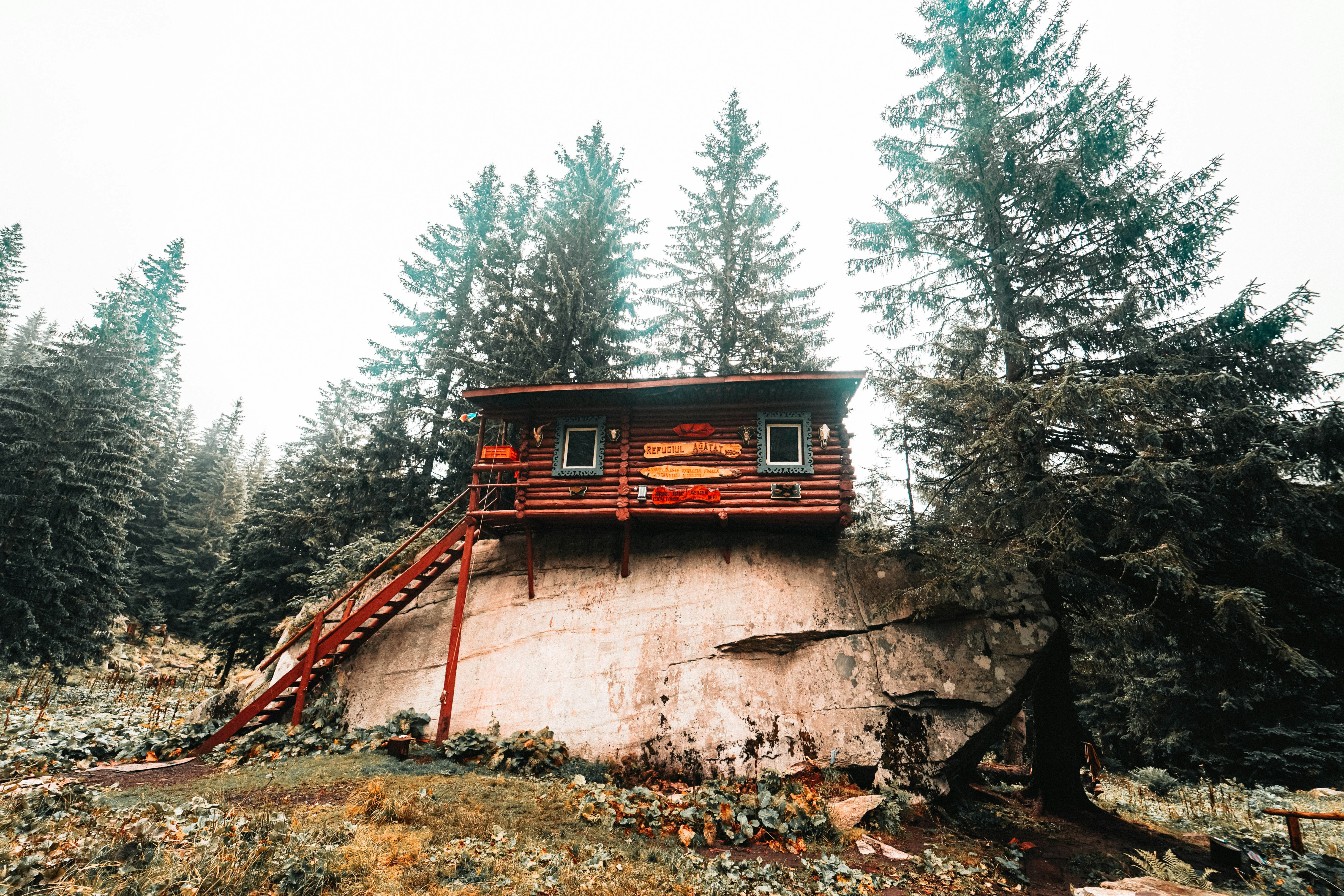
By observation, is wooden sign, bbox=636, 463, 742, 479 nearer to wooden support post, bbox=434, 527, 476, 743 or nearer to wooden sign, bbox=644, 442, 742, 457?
wooden sign, bbox=644, 442, 742, 457

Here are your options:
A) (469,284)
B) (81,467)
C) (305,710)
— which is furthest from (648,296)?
(81,467)

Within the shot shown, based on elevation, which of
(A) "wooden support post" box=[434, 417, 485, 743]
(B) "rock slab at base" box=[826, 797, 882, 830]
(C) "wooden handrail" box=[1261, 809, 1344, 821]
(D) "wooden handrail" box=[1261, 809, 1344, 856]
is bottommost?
(B) "rock slab at base" box=[826, 797, 882, 830]

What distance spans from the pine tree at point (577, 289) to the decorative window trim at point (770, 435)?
23.1 ft

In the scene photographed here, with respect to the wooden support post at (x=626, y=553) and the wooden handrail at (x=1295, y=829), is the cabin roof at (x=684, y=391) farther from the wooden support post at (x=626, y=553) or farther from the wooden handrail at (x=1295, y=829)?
the wooden handrail at (x=1295, y=829)

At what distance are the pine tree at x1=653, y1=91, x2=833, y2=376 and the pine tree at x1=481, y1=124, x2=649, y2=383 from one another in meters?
1.82

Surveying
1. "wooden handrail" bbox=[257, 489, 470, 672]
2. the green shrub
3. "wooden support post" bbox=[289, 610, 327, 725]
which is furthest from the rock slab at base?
the green shrub

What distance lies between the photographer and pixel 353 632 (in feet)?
44.3

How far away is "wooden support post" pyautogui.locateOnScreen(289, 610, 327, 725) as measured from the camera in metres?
12.4

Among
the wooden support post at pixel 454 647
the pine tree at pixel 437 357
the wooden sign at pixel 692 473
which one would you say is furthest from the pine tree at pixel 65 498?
the wooden sign at pixel 692 473

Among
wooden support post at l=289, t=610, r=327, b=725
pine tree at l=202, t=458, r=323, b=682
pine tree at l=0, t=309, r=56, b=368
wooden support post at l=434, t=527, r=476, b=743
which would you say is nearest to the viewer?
wooden support post at l=434, t=527, r=476, b=743

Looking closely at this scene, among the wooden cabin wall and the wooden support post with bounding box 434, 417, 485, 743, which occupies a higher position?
the wooden cabin wall

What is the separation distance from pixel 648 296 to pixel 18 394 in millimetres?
22082

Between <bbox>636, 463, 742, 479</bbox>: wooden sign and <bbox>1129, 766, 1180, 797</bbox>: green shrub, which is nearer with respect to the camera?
<bbox>636, 463, 742, 479</bbox>: wooden sign

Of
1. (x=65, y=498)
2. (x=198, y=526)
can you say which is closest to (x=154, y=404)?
(x=198, y=526)
